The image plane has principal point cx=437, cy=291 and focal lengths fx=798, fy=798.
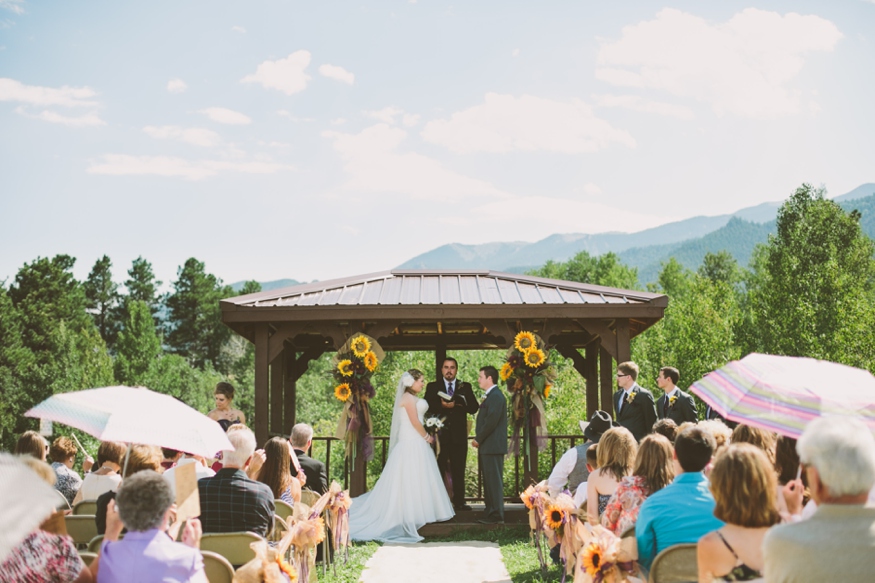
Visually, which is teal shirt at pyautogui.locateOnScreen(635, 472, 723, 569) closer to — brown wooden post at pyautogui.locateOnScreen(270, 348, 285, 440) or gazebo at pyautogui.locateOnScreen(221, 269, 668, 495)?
gazebo at pyautogui.locateOnScreen(221, 269, 668, 495)

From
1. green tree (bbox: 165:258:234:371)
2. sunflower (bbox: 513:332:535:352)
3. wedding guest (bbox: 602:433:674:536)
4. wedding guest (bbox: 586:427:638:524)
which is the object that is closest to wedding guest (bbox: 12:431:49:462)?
wedding guest (bbox: 586:427:638:524)

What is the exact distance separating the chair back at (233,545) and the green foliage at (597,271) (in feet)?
200

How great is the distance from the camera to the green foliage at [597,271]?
218 ft

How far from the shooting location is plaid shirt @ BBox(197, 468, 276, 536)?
480cm

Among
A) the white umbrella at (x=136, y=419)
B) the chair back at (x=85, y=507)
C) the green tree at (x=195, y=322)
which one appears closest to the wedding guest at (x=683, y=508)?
the white umbrella at (x=136, y=419)

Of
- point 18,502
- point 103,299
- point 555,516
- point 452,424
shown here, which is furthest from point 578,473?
point 103,299

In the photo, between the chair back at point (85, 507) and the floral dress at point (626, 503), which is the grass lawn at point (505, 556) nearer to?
the chair back at point (85, 507)

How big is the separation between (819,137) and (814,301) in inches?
1474

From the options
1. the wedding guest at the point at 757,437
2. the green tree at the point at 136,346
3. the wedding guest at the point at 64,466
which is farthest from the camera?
the green tree at the point at 136,346

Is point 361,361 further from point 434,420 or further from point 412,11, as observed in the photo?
point 412,11

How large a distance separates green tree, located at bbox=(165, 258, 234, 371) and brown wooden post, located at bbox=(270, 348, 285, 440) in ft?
155

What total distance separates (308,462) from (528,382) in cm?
388

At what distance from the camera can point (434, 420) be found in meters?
10.3

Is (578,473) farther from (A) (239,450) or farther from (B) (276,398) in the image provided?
(B) (276,398)
